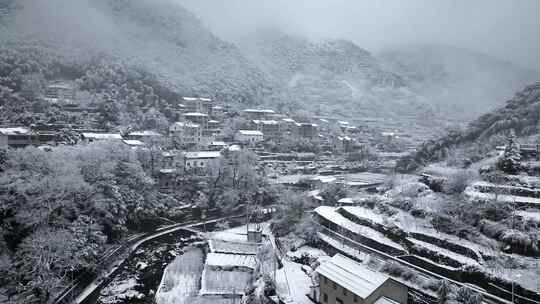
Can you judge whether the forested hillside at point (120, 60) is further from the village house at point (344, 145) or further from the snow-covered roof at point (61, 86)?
the village house at point (344, 145)

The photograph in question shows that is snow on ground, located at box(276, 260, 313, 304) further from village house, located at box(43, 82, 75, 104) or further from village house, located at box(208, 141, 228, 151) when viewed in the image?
village house, located at box(43, 82, 75, 104)

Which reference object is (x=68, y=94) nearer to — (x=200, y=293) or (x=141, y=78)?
(x=141, y=78)

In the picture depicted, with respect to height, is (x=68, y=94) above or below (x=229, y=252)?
above

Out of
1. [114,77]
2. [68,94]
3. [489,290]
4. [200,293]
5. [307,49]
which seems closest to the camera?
[489,290]

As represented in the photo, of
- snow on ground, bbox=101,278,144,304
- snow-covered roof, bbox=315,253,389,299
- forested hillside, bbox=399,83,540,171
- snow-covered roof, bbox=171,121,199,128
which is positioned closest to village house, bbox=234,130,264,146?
snow-covered roof, bbox=171,121,199,128

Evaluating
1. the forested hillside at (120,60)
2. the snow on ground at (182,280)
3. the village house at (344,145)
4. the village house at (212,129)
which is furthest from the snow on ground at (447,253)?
the forested hillside at (120,60)

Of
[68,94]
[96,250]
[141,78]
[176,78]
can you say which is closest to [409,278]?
[96,250]
